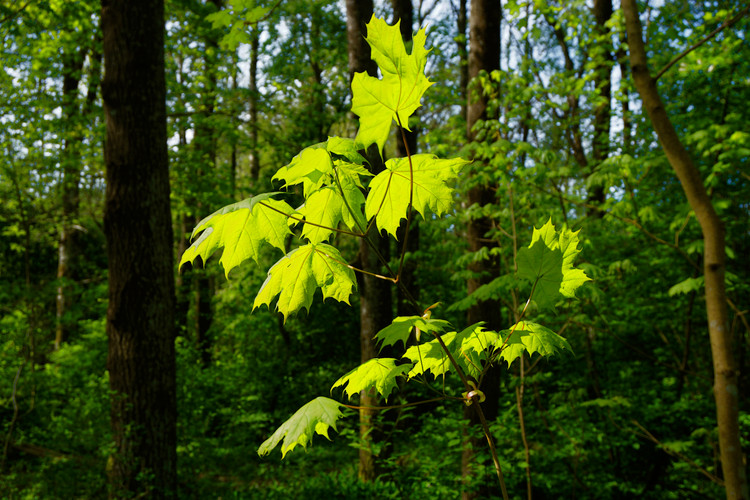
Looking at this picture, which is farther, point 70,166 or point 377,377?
point 70,166

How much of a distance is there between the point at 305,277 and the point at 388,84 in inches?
19.0

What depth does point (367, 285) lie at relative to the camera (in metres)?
5.06

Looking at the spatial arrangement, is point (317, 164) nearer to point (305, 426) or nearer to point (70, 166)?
point (305, 426)

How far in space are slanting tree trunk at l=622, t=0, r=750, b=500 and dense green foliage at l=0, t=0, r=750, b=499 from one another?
536 millimetres

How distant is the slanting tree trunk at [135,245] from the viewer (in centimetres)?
374

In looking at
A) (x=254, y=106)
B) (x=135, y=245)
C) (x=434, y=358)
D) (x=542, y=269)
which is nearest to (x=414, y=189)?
(x=542, y=269)

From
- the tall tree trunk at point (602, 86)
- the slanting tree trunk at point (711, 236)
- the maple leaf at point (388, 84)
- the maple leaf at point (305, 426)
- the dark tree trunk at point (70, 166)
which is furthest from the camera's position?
the dark tree trunk at point (70, 166)

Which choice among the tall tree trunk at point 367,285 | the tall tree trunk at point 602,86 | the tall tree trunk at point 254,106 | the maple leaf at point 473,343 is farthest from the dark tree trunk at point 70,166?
the maple leaf at point 473,343

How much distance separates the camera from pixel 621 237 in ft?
22.1

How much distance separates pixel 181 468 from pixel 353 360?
5080 mm

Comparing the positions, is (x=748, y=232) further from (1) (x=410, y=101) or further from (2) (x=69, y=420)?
(2) (x=69, y=420)

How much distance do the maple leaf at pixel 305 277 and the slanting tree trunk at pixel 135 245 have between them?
3.03m

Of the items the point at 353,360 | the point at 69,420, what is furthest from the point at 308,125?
the point at 69,420

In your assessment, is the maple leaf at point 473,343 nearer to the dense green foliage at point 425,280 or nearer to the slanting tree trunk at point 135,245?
the dense green foliage at point 425,280
